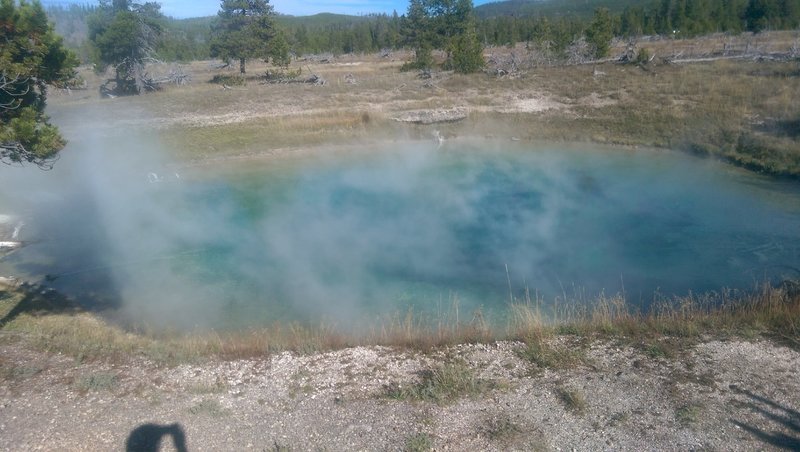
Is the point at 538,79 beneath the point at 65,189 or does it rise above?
above

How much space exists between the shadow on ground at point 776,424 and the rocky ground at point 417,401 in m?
0.01

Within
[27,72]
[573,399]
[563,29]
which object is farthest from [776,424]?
[563,29]

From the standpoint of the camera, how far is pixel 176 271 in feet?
35.1

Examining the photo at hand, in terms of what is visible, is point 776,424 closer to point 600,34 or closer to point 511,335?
point 511,335

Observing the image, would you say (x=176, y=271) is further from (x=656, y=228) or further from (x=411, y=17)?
(x=411, y=17)

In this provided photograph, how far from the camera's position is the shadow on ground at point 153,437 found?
5223mm

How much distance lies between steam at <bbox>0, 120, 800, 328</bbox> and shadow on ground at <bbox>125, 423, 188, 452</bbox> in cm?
327

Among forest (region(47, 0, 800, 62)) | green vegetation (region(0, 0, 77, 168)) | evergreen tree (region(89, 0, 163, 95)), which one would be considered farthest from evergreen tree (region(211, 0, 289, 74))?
green vegetation (region(0, 0, 77, 168))

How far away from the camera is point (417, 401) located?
5.72m

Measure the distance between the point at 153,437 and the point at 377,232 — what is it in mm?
7276

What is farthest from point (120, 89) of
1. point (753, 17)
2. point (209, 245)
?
point (753, 17)

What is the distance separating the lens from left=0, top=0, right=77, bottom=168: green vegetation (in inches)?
258

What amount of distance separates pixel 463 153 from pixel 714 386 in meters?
→ 13.9

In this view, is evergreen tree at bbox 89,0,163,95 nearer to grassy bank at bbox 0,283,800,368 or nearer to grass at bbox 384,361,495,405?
grassy bank at bbox 0,283,800,368
